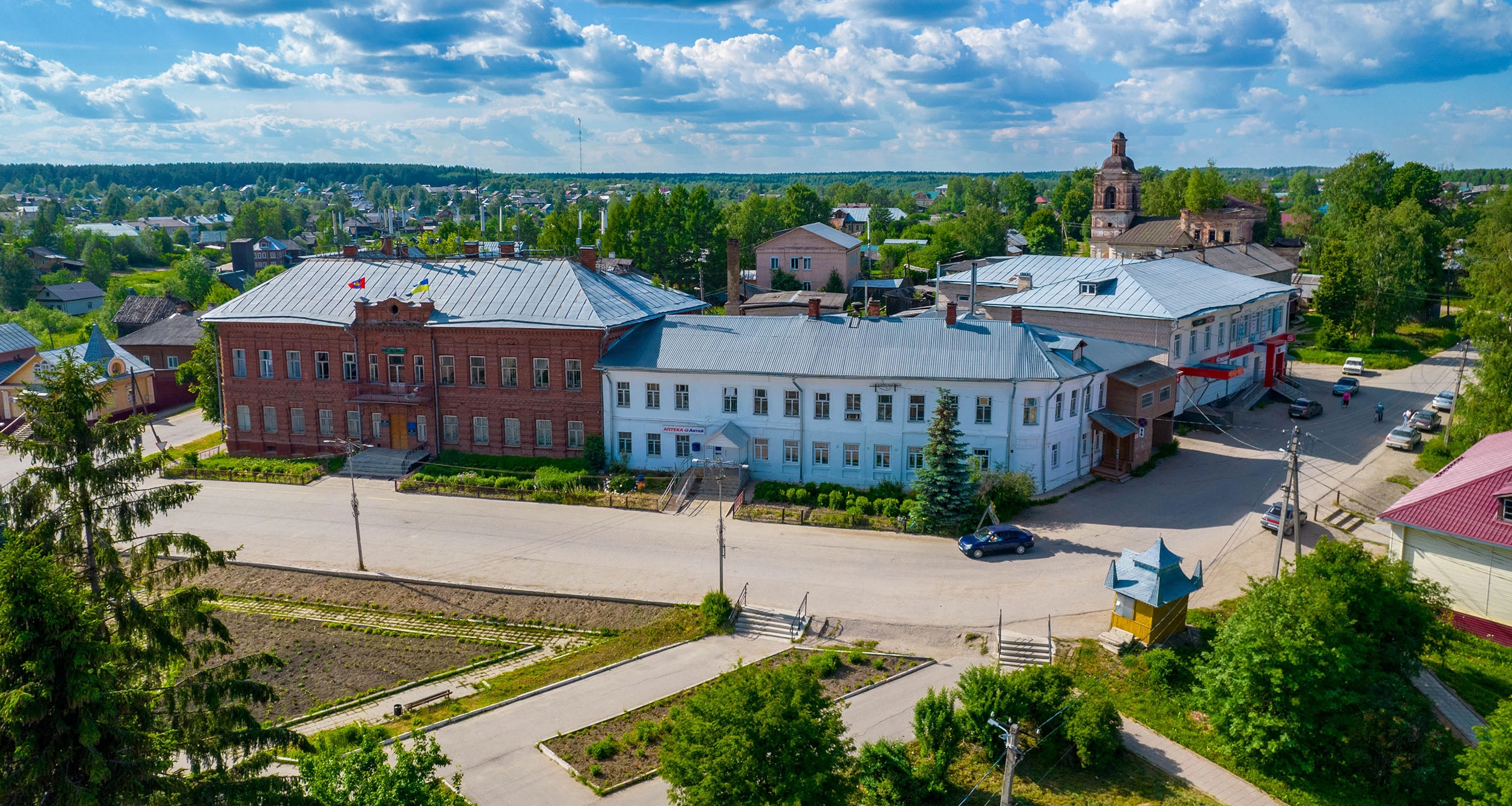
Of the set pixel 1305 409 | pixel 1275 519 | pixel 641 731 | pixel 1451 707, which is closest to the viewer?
pixel 641 731

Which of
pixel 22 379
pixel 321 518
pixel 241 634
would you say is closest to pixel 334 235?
pixel 22 379

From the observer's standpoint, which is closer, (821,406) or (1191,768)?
(1191,768)

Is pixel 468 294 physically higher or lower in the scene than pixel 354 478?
higher

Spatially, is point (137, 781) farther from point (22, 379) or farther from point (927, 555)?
point (22, 379)

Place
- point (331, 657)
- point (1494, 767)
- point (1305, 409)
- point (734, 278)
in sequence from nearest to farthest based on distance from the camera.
→ point (1494, 767) < point (331, 657) < point (1305, 409) < point (734, 278)

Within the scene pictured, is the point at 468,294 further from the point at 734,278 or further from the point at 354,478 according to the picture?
the point at 734,278

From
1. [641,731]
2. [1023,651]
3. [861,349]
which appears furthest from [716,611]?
[861,349]

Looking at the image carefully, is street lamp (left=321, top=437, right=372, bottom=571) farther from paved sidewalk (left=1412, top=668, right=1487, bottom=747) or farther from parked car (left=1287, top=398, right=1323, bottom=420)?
parked car (left=1287, top=398, right=1323, bottom=420)

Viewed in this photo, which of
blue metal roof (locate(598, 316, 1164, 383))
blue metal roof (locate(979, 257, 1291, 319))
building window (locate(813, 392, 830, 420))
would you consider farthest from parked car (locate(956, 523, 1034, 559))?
blue metal roof (locate(979, 257, 1291, 319))
